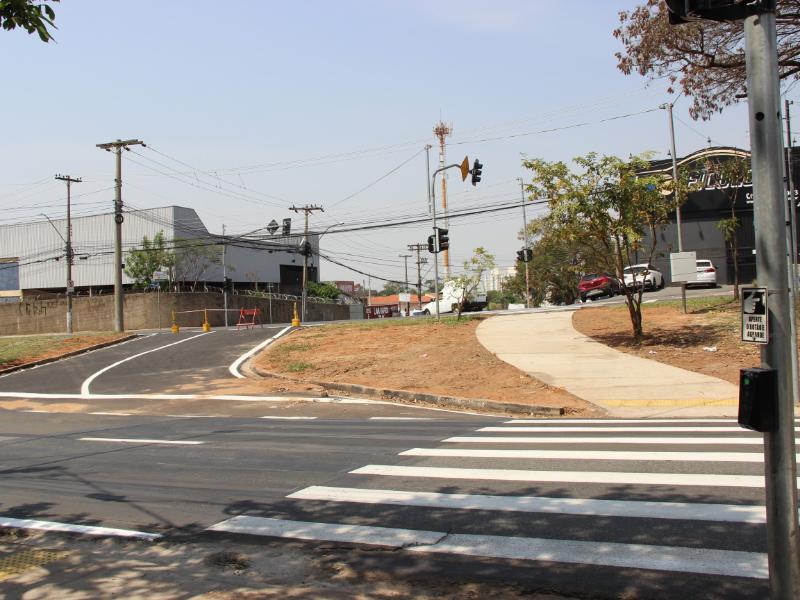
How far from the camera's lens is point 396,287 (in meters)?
182

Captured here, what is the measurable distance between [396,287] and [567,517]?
176407 millimetres

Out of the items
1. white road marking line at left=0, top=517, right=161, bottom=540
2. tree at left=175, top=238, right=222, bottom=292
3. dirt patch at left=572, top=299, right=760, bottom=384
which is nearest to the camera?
white road marking line at left=0, top=517, right=161, bottom=540

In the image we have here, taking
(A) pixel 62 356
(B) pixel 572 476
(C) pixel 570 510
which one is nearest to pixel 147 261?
(A) pixel 62 356

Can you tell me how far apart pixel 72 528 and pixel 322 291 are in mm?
73087

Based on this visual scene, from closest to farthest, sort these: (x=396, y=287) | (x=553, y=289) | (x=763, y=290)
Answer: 1. (x=763, y=290)
2. (x=553, y=289)
3. (x=396, y=287)

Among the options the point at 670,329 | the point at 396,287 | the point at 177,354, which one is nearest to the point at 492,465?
the point at 670,329

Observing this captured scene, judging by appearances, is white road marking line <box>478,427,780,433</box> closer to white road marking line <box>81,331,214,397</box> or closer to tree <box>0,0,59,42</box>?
tree <box>0,0,59,42</box>

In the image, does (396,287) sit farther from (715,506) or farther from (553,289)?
(715,506)

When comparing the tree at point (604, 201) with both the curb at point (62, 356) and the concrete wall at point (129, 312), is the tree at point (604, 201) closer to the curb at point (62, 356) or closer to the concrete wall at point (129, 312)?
the curb at point (62, 356)

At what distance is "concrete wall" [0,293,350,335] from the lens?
53.5 meters

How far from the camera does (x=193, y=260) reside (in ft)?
207

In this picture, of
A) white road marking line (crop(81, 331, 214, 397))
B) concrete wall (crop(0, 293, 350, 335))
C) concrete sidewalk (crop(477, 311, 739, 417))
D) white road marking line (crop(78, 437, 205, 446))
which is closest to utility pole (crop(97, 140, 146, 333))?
white road marking line (crop(81, 331, 214, 397))

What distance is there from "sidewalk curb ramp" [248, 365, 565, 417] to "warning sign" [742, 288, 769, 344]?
9657mm

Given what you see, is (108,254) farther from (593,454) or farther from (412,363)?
(593,454)
